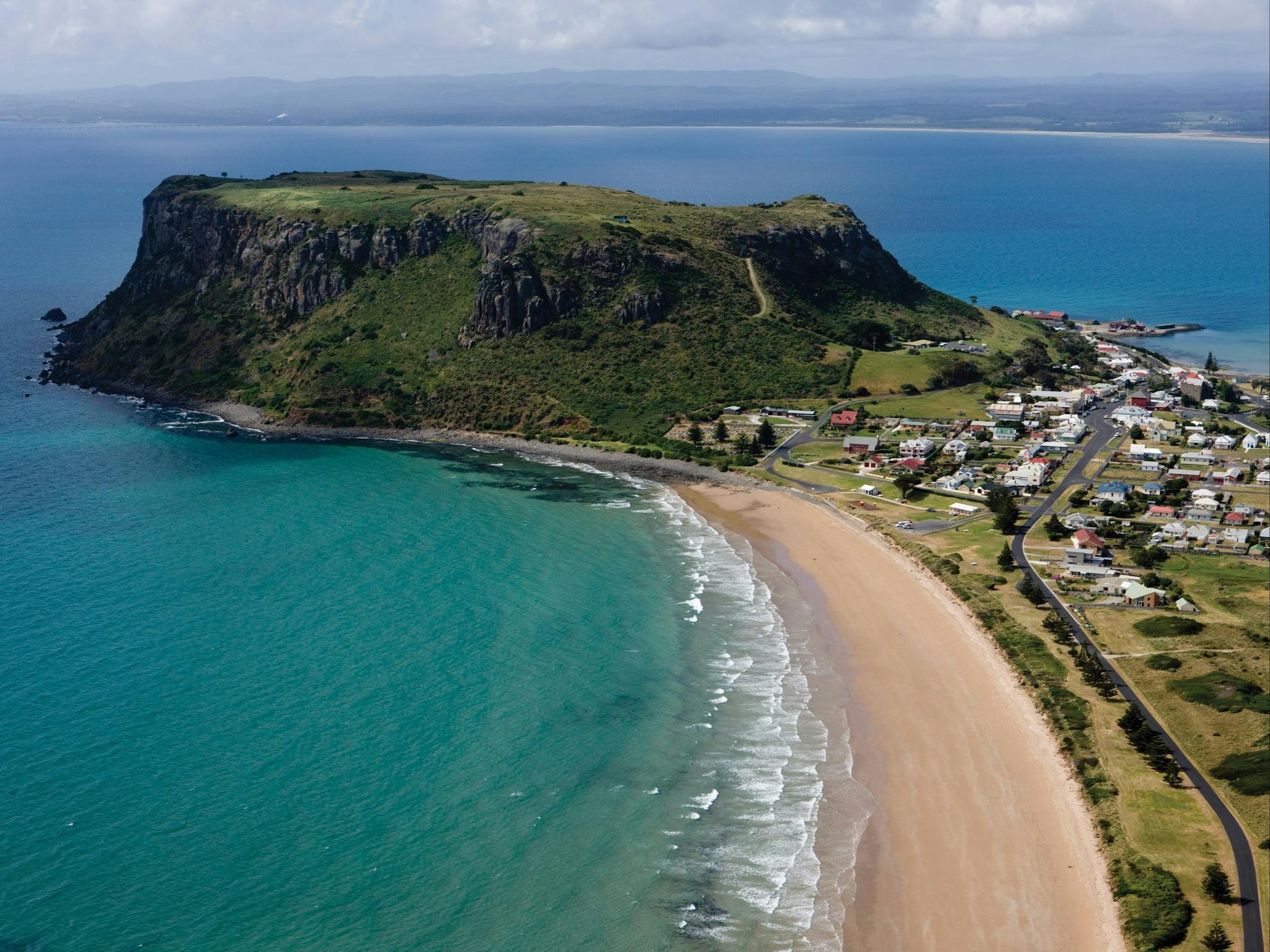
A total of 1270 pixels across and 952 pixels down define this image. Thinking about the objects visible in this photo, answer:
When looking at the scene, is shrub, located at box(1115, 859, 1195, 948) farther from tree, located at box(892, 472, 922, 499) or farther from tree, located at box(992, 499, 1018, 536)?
tree, located at box(892, 472, 922, 499)

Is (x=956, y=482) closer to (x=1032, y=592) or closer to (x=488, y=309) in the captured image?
(x=1032, y=592)

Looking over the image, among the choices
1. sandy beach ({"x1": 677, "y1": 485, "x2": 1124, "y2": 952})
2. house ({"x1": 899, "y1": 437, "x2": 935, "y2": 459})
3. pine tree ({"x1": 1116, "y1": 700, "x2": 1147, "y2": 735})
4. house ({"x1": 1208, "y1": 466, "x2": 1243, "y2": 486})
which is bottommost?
sandy beach ({"x1": 677, "y1": 485, "x2": 1124, "y2": 952})

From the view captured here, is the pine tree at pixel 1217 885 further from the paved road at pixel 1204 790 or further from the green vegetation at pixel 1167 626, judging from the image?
the green vegetation at pixel 1167 626

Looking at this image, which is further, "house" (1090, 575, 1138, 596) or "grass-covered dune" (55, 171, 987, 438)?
"grass-covered dune" (55, 171, 987, 438)

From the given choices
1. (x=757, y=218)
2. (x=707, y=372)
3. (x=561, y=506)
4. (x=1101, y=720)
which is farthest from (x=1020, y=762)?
(x=757, y=218)

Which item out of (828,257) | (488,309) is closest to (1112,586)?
(488,309)

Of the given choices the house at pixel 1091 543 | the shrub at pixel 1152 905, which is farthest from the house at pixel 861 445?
the shrub at pixel 1152 905

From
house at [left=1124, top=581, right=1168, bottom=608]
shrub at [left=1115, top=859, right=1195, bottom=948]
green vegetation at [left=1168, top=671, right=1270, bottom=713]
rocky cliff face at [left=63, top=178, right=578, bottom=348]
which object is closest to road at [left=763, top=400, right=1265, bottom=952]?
shrub at [left=1115, top=859, right=1195, bottom=948]

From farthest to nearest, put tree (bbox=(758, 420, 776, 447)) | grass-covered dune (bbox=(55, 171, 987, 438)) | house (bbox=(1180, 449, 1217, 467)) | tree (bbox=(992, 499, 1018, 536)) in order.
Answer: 1. grass-covered dune (bbox=(55, 171, 987, 438))
2. tree (bbox=(758, 420, 776, 447))
3. house (bbox=(1180, 449, 1217, 467))
4. tree (bbox=(992, 499, 1018, 536))
